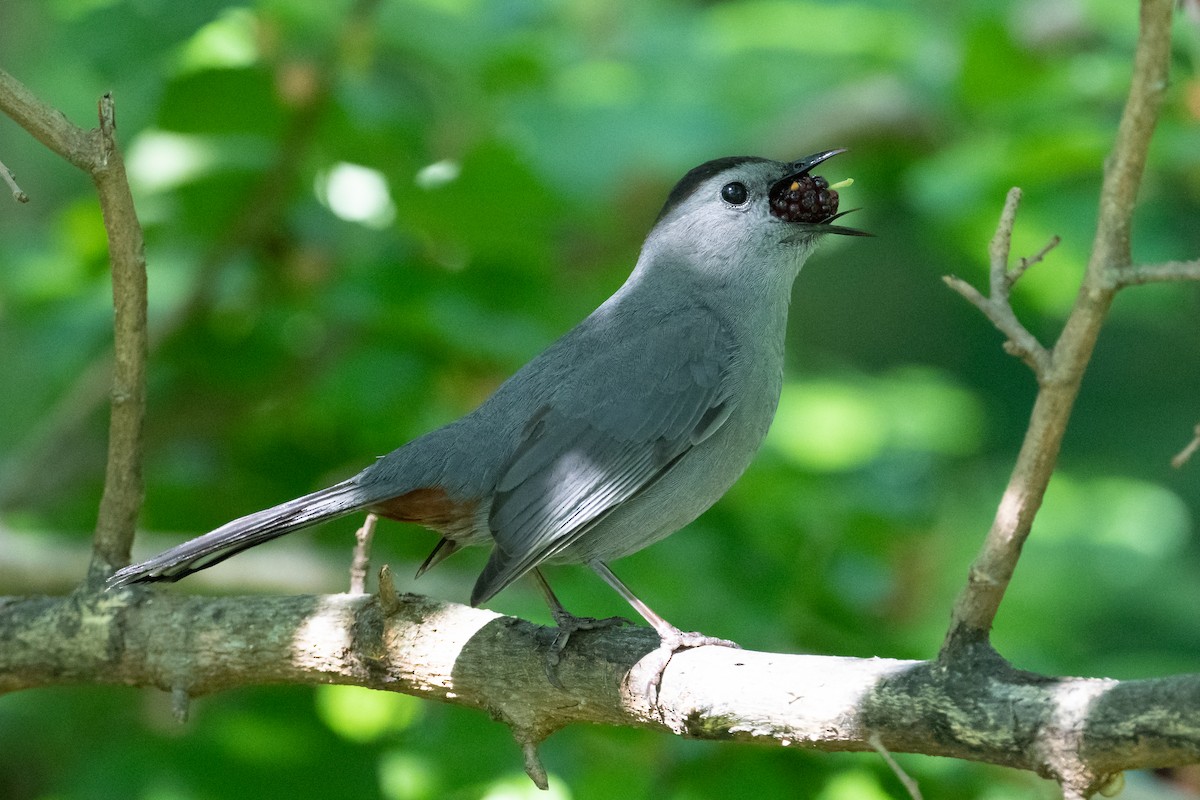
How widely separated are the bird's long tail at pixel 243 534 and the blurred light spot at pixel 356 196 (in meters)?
1.62

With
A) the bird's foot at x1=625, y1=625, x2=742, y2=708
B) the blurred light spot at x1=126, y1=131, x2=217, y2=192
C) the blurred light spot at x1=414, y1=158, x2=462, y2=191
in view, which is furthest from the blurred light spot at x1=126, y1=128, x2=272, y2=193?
the bird's foot at x1=625, y1=625, x2=742, y2=708

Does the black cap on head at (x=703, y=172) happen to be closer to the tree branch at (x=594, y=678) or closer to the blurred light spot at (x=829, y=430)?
the blurred light spot at (x=829, y=430)

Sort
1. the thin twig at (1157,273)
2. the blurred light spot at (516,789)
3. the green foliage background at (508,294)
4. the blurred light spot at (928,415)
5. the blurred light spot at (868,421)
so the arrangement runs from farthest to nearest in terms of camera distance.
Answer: the blurred light spot at (928,415) < the blurred light spot at (868,421) < the green foliage background at (508,294) < the blurred light spot at (516,789) < the thin twig at (1157,273)

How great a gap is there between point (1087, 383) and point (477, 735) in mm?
6032

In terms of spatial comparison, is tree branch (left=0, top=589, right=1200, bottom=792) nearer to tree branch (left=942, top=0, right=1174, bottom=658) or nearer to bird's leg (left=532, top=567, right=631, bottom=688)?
bird's leg (left=532, top=567, right=631, bottom=688)

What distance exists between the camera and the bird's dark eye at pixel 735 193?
3576 millimetres

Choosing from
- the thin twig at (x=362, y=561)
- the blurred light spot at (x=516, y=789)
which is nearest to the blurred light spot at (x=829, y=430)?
the blurred light spot at (x=516, y=789)

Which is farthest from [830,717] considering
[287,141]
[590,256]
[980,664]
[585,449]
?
[590,256]

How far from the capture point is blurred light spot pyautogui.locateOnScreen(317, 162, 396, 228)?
4.32 metres

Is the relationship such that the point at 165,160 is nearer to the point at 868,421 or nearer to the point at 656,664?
the point at 868,421

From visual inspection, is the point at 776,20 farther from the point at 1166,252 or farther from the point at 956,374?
the point at 956,374

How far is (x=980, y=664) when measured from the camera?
2.07 meters

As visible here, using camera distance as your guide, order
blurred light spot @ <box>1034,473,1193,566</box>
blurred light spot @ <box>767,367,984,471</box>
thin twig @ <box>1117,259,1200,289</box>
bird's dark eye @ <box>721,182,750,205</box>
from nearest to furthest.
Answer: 1. thin twig @ <box>1117,259,1200,289</box>
2. bird's dark eye @ <box>721,182,750,205</box>
3. blurred light spot @ <box>767,367,984,471</box>
4. blurred light spot @ <box>1034,473,1193,566</box>

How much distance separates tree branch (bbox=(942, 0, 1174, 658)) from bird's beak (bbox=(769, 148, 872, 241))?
1582 millimetres
